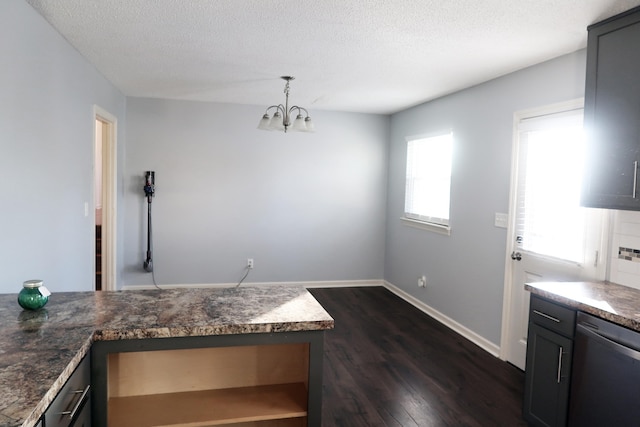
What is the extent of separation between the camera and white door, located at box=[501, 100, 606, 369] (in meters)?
2.90

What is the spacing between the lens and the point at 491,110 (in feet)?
12.4

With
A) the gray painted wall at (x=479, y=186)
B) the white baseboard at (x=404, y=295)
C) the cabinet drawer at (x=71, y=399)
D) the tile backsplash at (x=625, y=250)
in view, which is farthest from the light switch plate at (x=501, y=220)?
the cabinet drawer at (x=71, y=399)

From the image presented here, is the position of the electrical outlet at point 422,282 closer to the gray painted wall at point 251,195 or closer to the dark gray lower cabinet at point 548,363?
the gray painted wall at point 251,195

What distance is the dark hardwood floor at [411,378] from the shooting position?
273 cm

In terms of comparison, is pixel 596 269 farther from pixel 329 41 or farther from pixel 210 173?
pixel 210 173

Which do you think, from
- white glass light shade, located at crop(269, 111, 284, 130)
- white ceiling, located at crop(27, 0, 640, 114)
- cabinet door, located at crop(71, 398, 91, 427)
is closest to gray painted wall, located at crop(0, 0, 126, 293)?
white ceiling, located at crop(27, 0, 640, 114)

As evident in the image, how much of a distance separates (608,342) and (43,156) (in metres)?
3.21

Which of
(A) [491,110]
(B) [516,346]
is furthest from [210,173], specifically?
(B) [516,346]

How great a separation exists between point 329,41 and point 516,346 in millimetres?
2689

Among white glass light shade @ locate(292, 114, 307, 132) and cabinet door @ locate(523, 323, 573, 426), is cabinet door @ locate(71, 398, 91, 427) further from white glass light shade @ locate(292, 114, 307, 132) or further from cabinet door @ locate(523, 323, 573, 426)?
white glass light shade @ locate(292, 114, 307, 132)

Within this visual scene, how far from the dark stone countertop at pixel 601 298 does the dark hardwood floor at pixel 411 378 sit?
2.88 ft

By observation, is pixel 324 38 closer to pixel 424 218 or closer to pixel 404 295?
pixel 424 218

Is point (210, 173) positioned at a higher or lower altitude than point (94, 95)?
lower

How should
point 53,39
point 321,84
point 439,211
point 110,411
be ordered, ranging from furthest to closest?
point 439,211 < point 321,84 < point 53,39 < point 110,411
